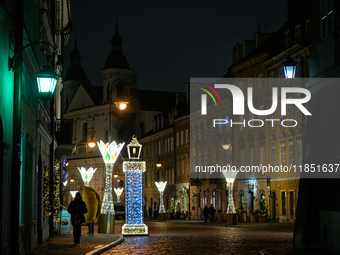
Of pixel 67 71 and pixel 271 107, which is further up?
pixel 67 71

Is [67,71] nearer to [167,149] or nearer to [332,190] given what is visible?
[167,149]

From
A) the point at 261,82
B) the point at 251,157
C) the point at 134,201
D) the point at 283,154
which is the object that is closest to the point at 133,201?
the point at 134,201

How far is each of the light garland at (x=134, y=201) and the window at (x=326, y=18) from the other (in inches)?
571

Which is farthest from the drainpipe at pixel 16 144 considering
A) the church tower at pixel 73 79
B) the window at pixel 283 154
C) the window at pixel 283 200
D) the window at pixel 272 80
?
the church tower at pixel 73 79

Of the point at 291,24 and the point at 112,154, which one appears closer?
the point at 112,154

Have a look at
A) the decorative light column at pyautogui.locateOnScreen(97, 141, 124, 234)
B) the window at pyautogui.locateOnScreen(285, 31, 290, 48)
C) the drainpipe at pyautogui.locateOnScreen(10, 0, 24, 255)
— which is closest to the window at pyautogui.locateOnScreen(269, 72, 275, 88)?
the window at pyautogui.locateOnScreen(285, 31, 290, 48)

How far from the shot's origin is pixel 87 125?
343 feet

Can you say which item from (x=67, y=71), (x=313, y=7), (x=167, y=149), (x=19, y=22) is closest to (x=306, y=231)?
(x=313, y=7)

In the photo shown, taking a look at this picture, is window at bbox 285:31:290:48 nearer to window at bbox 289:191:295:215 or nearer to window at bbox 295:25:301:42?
window at bbox 295:25:301:42

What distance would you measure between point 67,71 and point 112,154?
3293 inches

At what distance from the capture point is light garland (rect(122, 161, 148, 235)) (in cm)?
3019

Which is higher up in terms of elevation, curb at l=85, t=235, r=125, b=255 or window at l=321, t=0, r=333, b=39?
window at l=321, t=0, r=333, b=39

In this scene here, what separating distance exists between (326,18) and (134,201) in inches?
596

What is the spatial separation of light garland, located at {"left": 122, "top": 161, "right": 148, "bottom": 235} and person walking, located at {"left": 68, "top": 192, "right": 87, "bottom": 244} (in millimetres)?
6493
